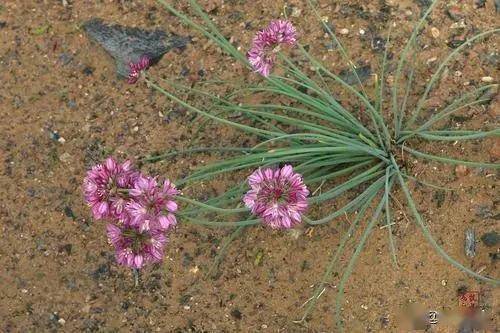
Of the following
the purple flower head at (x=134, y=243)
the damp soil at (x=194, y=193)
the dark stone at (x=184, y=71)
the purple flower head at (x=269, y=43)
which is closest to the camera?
the purple flower head at (x=134, y=243)

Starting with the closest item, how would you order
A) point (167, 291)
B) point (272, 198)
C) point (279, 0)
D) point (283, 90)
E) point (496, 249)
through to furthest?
point (272, 198) < point (496, 249) < point (283, 90) < point (167, 291) < point (279, 0)

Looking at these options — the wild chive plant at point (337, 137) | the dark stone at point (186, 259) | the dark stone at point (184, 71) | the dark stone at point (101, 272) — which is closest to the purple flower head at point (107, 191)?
the wild chive plant at point (337, 137)

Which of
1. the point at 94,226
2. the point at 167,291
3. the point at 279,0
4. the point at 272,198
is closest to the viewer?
the point at 272,198

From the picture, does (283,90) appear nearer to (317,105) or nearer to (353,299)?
(317,105)

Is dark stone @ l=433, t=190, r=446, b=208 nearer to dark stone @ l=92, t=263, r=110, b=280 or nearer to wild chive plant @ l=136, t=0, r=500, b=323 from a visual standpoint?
wild chive plant @ l=136, t=0, r=500, b=323

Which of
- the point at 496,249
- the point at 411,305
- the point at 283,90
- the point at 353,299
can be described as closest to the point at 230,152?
the point at 283,90

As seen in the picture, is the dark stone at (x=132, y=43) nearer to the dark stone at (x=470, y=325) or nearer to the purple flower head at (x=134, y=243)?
the purple flower head at (x=134, y=243)
